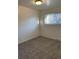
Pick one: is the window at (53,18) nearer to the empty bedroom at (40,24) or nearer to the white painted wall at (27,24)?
the empty bedroom at (40,24)

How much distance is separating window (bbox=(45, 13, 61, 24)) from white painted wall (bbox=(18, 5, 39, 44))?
2.53 ft

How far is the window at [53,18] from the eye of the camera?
681 centimetres

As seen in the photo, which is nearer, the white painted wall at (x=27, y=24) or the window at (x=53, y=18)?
the white painted wall at (x=27, y=24)

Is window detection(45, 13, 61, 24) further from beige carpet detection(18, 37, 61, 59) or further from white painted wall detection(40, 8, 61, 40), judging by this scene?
beige carpet detection(18, 37, 61, 59)

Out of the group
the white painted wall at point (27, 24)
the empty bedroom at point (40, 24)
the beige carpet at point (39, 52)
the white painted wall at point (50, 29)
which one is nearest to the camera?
the beige carpet at point (39, 52)

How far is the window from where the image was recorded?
6808mm

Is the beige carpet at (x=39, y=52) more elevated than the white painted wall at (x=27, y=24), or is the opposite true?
the white painted wall at (x=27, y=24)

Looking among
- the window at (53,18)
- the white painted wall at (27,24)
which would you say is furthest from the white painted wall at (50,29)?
the white painted wall at (27,24)

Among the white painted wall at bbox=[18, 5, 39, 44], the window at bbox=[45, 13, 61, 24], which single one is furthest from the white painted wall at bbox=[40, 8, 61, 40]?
the white painted wall at bbox=[18, 5, 39, 44]

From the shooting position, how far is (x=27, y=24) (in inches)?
249

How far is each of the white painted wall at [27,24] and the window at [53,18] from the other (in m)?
0.77
